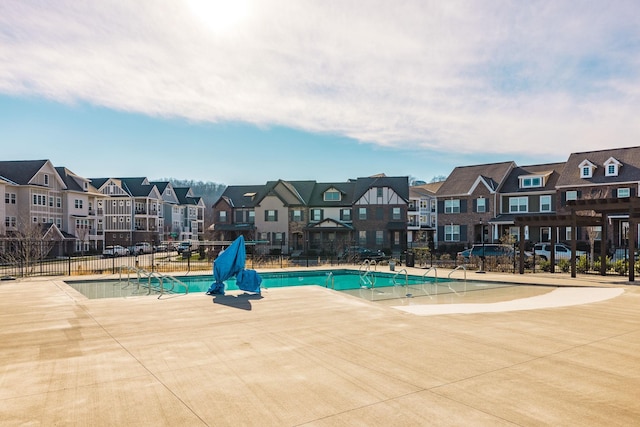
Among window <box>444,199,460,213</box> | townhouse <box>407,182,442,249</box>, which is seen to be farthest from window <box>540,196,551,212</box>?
townhouse <box>407,182,442,249</box>

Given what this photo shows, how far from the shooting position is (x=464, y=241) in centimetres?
4575

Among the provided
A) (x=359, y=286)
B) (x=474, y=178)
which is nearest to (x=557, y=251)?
(x=474, y=178)

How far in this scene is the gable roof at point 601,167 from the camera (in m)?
38.4

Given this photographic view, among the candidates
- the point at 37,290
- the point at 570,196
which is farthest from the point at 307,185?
the point at 37,290

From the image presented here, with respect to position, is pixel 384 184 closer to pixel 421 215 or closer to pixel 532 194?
pixel 421 215

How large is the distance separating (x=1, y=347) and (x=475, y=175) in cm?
4638

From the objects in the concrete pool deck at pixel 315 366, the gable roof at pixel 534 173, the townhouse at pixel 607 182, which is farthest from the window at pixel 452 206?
the concrete pool deck at pixel 315 366

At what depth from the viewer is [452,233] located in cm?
4694

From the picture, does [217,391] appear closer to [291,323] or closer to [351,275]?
[291,323]

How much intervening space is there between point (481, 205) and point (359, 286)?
29076 mm

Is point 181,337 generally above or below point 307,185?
below

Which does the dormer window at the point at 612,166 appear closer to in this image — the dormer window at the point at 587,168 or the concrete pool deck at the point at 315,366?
the dormer window at the point at 587,168

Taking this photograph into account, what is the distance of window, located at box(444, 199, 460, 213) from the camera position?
46.8 meters

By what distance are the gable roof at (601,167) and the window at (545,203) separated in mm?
1999
